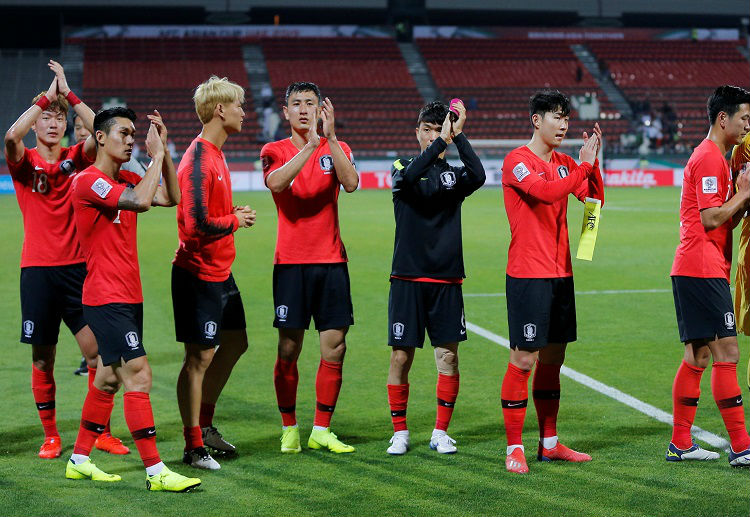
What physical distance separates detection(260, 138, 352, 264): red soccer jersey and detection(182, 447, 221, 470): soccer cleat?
122cm

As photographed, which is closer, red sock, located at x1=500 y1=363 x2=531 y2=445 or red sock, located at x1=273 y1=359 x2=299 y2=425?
red sock, located at x1=500 y1=363 x2=531 y2=445

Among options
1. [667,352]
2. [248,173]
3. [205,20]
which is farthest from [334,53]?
[667,352]

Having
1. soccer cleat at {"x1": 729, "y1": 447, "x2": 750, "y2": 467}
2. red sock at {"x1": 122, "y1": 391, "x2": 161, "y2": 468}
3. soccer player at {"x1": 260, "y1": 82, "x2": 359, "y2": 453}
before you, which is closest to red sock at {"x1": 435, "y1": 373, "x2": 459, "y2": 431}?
soccer player at {"x1": 260, "y1": 82, "x2": 359, "y2": 453}

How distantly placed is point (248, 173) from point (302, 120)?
1061 inches

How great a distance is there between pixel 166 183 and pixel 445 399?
206cm

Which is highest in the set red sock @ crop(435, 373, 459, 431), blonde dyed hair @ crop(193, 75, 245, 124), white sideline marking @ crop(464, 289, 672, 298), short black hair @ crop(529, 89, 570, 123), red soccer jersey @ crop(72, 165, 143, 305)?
blonde dyed hair @ crop(193, 75, 245, 124)

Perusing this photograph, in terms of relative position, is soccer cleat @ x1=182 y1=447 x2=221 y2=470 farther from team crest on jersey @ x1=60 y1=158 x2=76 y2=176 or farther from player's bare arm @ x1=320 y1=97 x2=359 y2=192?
team crest on jersey @ x1=60 y1=158 x2=76 y2=176

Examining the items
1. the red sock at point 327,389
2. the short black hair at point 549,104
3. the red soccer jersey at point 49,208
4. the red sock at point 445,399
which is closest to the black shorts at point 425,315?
the red sock at point 445,399

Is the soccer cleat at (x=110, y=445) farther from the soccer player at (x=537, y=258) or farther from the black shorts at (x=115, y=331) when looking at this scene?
the soccer player at (x=537, y=258)

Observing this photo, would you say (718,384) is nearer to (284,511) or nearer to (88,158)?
(284,511)

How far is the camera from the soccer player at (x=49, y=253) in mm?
5859

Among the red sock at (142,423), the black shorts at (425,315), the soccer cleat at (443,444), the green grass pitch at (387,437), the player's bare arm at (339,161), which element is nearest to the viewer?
the green grass pitch at (387,437)

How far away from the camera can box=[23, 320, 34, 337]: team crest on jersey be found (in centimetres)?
588

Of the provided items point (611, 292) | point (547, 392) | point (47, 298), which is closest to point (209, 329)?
point (47, 298)
